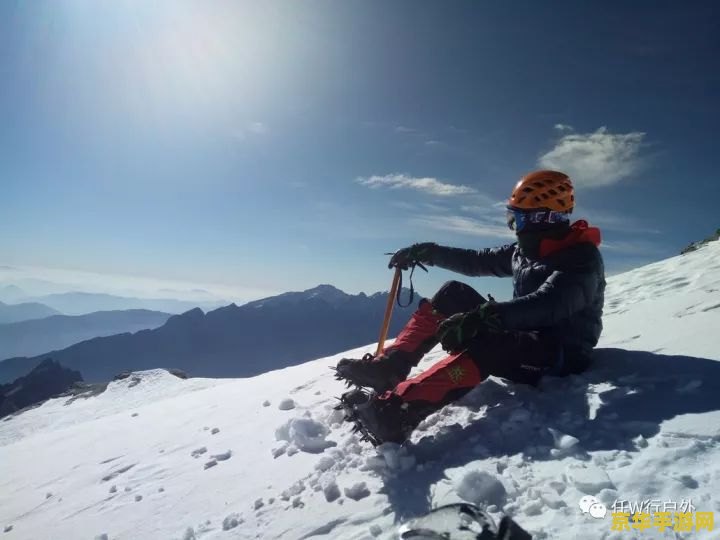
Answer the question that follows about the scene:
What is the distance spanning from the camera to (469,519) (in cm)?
265

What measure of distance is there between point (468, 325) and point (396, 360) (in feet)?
4.20

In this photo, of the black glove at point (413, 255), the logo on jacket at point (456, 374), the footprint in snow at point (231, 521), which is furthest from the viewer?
the black glove at point (413, 255)

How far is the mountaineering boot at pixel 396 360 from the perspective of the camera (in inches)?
197

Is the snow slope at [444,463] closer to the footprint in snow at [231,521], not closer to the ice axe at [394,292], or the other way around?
the footprint in snow at [231,521]

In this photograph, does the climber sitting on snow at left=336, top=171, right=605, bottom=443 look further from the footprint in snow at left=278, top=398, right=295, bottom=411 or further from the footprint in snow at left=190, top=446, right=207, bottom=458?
the footprint in snow at left=190, top=446, right=207, bottom=458

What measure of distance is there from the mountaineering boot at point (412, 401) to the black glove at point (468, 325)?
326 millimetres

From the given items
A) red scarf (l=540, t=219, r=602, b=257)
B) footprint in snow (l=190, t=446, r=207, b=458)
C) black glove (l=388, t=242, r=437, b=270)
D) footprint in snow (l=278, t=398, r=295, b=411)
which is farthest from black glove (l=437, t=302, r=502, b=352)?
footprint in snow (l=190, t=446, r=207, b=458)

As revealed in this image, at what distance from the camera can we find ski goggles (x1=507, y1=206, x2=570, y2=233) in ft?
16.4

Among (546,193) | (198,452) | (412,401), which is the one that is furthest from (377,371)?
(198,452)

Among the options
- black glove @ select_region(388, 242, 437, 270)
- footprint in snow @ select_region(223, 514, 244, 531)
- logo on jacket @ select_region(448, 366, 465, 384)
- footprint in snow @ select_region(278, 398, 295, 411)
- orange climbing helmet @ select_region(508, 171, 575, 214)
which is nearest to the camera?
footprint in snow @ select_region(223, 514, 244, 531)

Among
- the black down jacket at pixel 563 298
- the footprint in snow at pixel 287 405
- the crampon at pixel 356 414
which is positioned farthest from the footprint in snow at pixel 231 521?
the black down jacket at pixel 563 298

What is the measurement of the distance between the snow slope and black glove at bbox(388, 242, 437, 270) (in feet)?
8.18

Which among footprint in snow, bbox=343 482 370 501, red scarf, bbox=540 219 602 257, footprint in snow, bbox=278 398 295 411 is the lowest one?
footprint in snow, bbox=343 482 370 501

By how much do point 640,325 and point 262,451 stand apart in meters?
6.41
